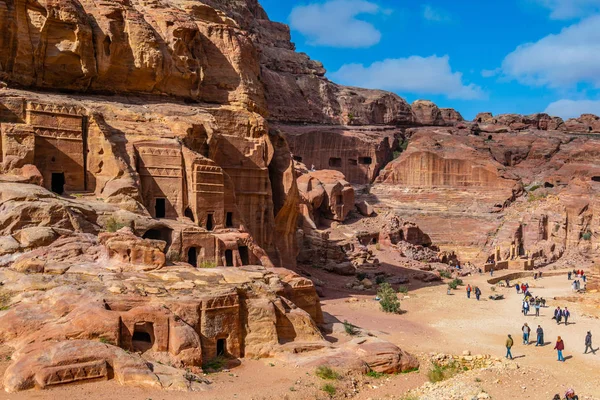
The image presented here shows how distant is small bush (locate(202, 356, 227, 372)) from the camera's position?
1616 cm

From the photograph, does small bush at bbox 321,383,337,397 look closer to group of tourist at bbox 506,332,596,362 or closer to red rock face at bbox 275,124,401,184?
group of tourist at bbox 506,332,596,362

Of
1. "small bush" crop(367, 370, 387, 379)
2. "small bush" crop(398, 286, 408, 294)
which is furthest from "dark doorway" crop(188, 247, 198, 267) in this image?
"small bush" crop(398, 286, 408, 294)

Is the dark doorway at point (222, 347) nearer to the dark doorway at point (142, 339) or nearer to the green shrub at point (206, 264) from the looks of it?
the dark doorway at point (142, 339)

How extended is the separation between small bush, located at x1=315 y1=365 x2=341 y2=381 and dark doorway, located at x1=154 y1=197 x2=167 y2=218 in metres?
12.9

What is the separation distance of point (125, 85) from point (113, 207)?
10.9 metres

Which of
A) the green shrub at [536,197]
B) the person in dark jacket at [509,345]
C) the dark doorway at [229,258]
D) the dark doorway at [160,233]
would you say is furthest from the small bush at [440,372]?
the green shrub at [536,197]

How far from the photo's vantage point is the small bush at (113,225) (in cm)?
2194

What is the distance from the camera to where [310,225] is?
45.5 metres

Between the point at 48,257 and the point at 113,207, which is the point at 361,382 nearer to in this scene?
the point at 48,257

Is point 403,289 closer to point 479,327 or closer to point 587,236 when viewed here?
point 479,327

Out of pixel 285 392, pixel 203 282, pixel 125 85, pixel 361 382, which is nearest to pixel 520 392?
pixel 361 382

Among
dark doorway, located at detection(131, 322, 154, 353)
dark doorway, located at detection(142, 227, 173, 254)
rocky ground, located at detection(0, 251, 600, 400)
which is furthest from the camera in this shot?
dark doorway, located at detection(142, 227, 173, 254)

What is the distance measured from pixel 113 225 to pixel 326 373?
10016 mm

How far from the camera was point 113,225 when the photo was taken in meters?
22.1
